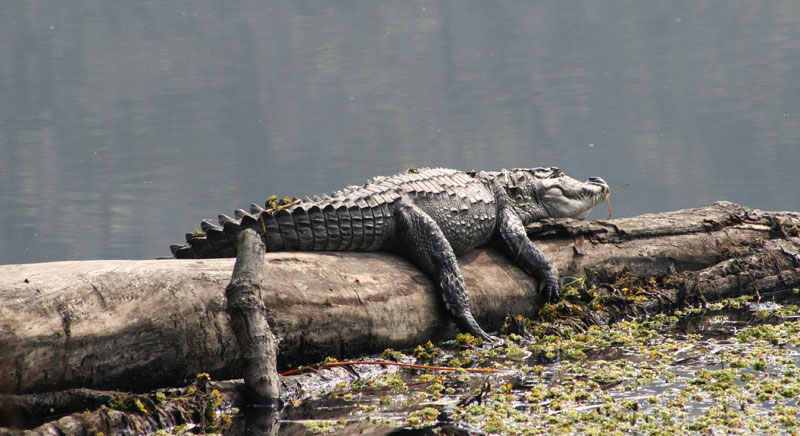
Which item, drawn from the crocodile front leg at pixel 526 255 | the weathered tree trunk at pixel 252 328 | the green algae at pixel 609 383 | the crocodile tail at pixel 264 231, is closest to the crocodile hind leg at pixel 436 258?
the green algae at pixel 609 383

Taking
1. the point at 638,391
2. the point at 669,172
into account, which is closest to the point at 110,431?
the point at 638,391

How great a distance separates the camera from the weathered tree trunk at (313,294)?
10.9ft

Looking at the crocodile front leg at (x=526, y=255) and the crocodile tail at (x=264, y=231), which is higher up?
the crocodile tail at (x=264, y=231)

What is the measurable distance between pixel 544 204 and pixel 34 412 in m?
4.48

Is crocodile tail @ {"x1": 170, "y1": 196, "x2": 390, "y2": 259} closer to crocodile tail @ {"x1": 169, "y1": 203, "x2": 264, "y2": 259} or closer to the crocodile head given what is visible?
crocodile tail @ {"x1": 169, "y1": 203, "x2": 264, "y2": 259}

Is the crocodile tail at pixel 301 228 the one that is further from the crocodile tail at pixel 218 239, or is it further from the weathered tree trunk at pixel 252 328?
the weathered tree trunk at pixel 252 328

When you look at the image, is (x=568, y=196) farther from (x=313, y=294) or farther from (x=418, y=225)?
(x=313, y=294)

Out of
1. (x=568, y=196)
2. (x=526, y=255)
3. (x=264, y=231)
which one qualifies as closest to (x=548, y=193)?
(x=568, y=196)

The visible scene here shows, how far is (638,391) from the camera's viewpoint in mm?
3799

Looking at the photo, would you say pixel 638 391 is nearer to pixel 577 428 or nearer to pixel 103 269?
pixel 577 428

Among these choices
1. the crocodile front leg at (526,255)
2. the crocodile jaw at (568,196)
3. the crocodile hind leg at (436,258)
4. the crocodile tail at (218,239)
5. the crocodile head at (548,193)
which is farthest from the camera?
the crocodile jaw at (568,196)

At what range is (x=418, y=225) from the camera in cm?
506

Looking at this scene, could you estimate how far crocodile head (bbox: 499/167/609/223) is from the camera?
20.6ft

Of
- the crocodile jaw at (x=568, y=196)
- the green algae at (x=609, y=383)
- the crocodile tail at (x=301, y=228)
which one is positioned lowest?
the green algae at (x=609, y=383)
